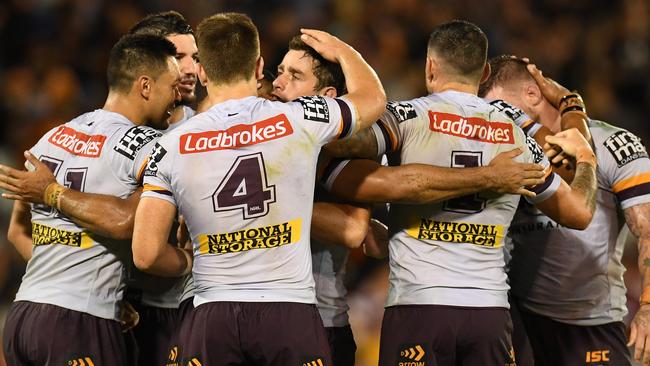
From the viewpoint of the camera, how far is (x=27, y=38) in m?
12.3

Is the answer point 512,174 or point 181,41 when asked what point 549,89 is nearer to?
point 512,174

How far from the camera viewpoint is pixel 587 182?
573cm

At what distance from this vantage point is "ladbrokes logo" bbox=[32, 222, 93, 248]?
224 inches

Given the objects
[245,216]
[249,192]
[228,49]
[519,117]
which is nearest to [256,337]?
[245,216]

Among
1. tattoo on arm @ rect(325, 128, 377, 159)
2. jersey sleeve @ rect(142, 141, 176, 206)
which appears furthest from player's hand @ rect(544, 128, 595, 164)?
jersey sleeve @ rect(142, 141, 176, 206)

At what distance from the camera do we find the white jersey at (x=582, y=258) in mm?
6367

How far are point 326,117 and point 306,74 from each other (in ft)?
2.88

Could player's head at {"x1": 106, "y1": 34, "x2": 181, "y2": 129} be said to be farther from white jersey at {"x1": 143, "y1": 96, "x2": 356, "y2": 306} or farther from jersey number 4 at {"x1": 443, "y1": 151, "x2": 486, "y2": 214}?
jersey number 4 at {"x1": 443, "y1": 151, "x2": 486, "y2": 214}

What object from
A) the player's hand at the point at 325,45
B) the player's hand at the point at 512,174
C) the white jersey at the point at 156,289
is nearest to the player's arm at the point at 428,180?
the player's hand at the point at 512,174

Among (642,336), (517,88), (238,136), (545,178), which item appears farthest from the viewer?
(517,88)

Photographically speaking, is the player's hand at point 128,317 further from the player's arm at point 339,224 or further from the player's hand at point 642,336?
the player's hand at point 642,336

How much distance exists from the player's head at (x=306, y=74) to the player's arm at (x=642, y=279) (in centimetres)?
201

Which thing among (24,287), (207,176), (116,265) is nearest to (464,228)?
(207,176)

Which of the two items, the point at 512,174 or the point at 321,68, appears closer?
the point at 512,174
